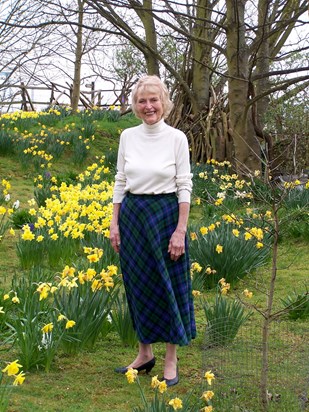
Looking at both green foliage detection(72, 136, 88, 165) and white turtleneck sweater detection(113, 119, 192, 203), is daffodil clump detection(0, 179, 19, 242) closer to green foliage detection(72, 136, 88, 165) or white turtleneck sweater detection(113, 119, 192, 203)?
white turtleneck sweater detection(113, 119, 192, 203)

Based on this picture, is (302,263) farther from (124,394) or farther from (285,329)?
(124,394)

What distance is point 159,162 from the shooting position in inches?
128

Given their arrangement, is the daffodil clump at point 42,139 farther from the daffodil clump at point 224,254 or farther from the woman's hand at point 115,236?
the woman's hand at point 115,236

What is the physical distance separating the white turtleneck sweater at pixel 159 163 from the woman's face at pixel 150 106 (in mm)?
37

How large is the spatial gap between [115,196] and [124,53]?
1936cm

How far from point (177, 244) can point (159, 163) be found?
38 centimetres

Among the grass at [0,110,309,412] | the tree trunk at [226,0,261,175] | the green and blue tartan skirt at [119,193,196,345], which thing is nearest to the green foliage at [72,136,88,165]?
the tree trunk at [226,0,261,175]

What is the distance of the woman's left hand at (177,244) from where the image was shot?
10.6 ft

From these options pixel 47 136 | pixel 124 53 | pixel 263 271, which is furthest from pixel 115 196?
pixel 124 53

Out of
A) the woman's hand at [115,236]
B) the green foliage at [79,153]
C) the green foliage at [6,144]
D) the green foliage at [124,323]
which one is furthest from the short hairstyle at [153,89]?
the green foliage at [79,153]

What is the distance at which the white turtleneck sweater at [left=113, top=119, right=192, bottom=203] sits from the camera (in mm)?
3266

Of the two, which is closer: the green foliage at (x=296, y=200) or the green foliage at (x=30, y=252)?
the green foliage at (x=30, y=252)

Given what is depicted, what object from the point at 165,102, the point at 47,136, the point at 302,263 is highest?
the point at 165,102

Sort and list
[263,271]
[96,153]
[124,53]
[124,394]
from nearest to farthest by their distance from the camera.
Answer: [124,394]
[263,271]
[96,153]
[124,53]
